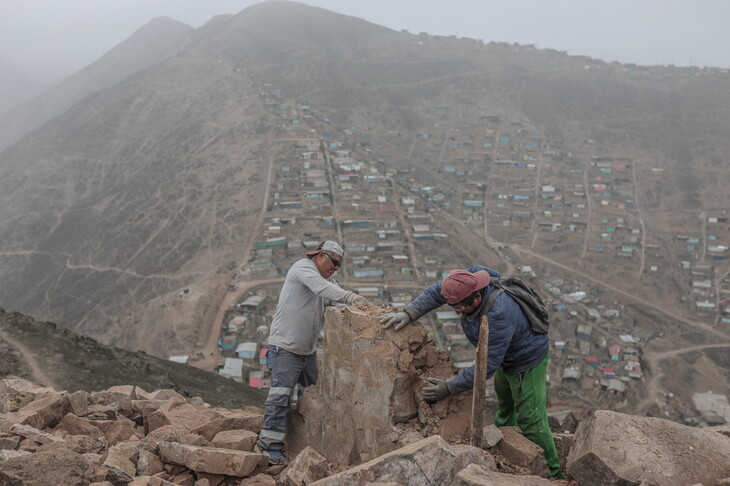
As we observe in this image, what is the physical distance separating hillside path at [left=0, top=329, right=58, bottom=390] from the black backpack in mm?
11069

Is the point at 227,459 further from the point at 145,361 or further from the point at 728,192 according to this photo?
the point at 728,192

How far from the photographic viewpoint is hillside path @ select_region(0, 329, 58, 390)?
11.2 m

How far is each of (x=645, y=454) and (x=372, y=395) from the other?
7.51 ft

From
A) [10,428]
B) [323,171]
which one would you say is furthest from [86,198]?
[10,428]

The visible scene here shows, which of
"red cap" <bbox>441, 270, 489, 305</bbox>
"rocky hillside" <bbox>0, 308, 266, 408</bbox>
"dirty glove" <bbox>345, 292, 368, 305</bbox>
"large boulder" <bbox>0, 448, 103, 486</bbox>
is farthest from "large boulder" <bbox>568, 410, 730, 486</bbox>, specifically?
"rocky hillside" <bbox>0, 308, 266, 408</bbox>

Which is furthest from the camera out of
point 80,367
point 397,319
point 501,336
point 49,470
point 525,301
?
point 80,367

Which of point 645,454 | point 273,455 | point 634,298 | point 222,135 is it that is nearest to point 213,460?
point 273,455


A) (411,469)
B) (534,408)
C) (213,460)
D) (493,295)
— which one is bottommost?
(213,460)

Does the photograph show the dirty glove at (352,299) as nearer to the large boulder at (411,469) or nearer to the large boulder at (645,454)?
the large boulder at (411,469)

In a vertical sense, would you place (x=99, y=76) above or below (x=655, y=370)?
above

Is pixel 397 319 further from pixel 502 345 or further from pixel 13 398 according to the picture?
pixel 13 398

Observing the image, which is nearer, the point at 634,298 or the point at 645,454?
the point at 645,454

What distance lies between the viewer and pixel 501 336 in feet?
13.3

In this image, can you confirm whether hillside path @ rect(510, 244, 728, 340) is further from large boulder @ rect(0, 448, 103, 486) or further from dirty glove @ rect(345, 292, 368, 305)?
large boulder @ rect(0, 448, 103, 486)
